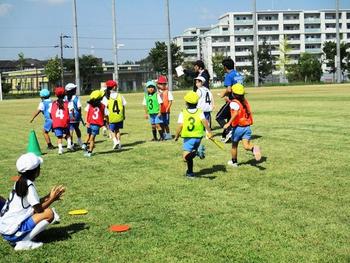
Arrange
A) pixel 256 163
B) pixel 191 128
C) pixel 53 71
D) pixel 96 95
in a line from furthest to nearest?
1. pixel 53 71
2. pixel 96 95
3. pixel 256 163
4. pixel 191 128

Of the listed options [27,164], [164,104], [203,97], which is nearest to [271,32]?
[164,104]

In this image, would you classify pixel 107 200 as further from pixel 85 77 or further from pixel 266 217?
pixel 85 77

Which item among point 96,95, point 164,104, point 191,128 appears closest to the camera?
point 191,128

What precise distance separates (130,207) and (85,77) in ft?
287

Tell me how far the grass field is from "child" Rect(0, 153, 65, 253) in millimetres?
190

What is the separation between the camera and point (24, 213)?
17.7ft

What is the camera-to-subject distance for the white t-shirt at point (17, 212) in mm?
5359

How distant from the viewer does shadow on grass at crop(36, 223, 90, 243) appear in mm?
5770

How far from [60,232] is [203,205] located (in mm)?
1971

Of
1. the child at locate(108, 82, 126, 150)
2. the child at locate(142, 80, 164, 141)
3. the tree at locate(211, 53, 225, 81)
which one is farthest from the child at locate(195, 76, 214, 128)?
the tree at locate(211, 53, 225, 81)

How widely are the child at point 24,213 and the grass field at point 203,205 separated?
190 mm

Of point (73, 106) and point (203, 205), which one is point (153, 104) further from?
point (203, 205)

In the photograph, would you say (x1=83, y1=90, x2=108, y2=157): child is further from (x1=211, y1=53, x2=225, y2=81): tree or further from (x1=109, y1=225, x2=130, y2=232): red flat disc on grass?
(x1=211, y1=53, x2=225, y2=81): tree

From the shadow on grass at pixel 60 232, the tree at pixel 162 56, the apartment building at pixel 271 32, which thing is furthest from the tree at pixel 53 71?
the shadow on grass at pixel 60 232
